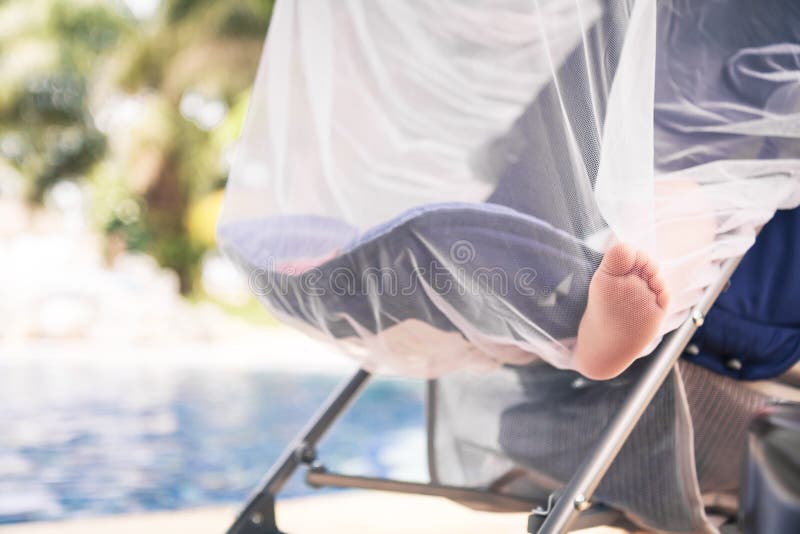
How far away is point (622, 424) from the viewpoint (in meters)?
1.17

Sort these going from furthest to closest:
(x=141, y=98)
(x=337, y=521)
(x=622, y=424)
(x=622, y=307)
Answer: (x=141, y=98) → (x=337, y=521) → (x=622, y=424) → (x=622, y=307)

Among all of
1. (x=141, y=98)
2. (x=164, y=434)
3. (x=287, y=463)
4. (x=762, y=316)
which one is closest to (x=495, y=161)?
(x=762, y=316)

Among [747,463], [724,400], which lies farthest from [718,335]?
[747,463]

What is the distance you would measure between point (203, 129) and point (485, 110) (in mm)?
9788

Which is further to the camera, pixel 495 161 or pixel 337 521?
pixel 337 521

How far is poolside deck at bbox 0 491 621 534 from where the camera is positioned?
6.31 ft

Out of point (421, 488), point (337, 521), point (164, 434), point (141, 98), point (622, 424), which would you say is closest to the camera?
point (622, 424)

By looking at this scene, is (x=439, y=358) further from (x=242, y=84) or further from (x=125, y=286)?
(x=242, y=84)

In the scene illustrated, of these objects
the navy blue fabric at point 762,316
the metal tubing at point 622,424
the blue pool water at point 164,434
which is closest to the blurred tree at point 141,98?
the blue pool water at point 164,434

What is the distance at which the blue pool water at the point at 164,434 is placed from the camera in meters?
3.72

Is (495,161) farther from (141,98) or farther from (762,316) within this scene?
(141,98)

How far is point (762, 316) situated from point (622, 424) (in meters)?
0.32

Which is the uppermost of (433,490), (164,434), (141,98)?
(433,490)

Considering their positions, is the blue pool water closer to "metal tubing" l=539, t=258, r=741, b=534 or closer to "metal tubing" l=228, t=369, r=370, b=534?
"metal tubing" l=228, t=369, r=370, b=534
